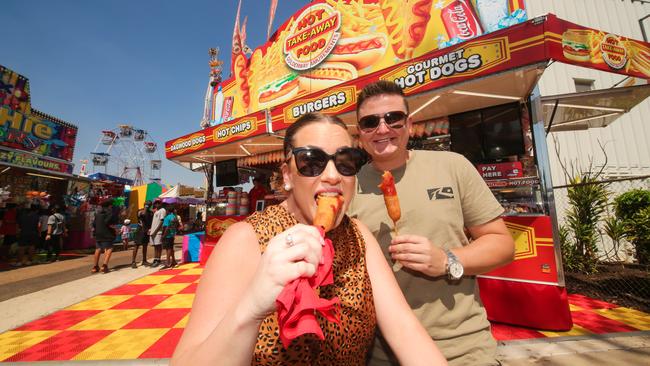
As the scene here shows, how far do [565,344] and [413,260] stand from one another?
3855 mm

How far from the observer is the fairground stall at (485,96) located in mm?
3850

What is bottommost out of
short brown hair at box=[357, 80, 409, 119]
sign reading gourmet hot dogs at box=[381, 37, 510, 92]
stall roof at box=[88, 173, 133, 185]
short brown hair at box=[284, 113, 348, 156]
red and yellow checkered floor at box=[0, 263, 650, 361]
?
red and yellow checkered floor at box=[0, 263, 650, 361]

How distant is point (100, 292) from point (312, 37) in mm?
10440

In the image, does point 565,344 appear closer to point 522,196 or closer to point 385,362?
point 522,196

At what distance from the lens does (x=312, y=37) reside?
1012 centimetres

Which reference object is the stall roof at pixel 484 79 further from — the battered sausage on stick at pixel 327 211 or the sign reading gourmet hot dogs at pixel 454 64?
the battered sausage on stick at pixel 327 211

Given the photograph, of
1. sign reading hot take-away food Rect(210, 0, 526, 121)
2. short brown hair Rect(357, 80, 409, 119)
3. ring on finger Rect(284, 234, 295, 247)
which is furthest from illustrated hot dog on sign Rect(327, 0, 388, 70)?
ring on finger Rect(284, 234, 295, 247)

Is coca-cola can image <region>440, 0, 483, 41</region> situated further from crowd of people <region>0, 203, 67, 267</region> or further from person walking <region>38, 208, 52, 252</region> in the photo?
person walking <region>38, 208, 52, 252</region>

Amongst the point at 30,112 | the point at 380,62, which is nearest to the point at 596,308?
the point at 380,62

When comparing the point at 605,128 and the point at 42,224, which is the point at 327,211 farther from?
the point at 42,224

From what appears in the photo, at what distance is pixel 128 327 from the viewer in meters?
4.43

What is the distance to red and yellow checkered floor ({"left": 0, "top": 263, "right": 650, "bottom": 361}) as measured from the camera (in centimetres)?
367

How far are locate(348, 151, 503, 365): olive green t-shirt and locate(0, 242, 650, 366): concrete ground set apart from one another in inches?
102

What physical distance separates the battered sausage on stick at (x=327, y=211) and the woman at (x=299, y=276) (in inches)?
3.2
